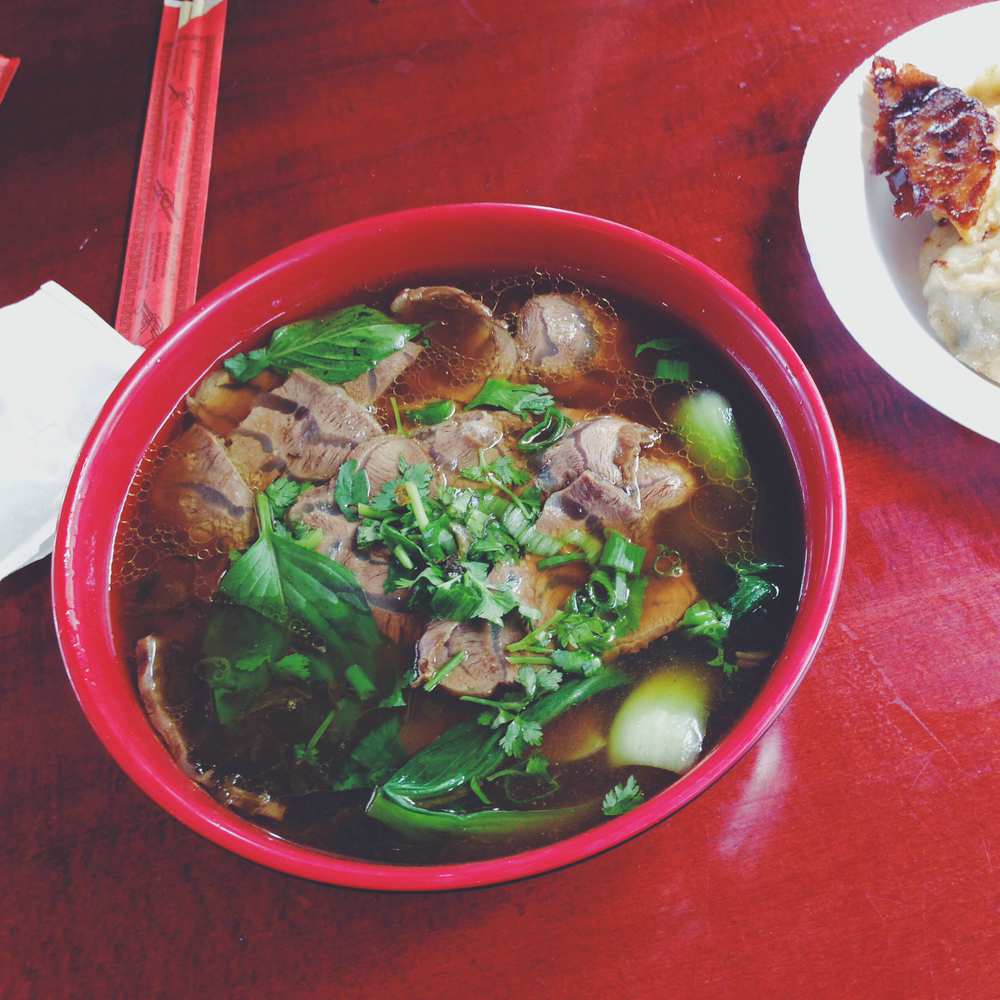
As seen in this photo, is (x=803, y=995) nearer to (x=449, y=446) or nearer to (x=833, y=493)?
(x=833, y=493)

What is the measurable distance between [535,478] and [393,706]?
1.23 feet

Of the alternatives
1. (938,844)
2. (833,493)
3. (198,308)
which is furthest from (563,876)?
(198,308)

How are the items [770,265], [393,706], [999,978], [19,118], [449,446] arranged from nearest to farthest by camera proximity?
Result: [999,978] < [393,706] < [449,446] < [770,265] < [19,118]

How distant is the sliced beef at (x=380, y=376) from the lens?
116 cm

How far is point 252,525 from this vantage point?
3.50 feet

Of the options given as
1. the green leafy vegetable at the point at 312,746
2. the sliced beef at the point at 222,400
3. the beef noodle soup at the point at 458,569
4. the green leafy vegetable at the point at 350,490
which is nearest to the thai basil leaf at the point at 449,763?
the beef noodle soup at the point at 458,569

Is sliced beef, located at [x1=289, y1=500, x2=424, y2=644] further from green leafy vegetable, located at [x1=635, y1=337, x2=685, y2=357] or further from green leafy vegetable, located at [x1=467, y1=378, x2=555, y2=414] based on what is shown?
green leafy vegetable, located at [x1=635, y1=337, x2=685, y2=357]

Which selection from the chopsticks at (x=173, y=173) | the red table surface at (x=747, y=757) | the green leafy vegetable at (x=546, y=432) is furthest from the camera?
the chopsticks at (x=173, y=173)

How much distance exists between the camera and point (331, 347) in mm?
1158

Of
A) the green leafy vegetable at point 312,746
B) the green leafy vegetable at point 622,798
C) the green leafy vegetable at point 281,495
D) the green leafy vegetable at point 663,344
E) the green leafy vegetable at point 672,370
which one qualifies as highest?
the green leafy vegetable at point 281,495

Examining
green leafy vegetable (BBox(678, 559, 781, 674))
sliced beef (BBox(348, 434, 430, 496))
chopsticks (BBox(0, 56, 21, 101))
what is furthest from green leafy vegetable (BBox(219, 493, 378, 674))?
chopsticks (BBox(0, 56, 21, 101))

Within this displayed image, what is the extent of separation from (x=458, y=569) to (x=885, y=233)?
36.3 inches

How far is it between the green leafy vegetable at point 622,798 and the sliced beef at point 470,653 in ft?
0.63

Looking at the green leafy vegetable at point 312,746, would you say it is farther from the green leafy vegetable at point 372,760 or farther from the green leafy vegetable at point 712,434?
the green leafy vegetable at point 712,434
